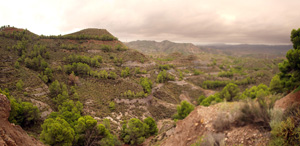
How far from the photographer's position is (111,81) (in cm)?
5281

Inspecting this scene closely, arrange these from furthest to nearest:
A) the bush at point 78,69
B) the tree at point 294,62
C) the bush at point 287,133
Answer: the bush at point 78,69 < the tree at point 294,62 < the bush at point 287,133

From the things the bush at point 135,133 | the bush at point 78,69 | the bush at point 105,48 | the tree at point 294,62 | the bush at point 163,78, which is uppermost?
the bush at point 105,48

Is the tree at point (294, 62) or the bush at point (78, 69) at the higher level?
the tree at point (294, 62)

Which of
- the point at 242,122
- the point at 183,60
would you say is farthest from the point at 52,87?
the point at 183,60

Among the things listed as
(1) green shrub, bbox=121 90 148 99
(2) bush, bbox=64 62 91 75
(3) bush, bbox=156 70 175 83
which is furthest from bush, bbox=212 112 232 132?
(3) bush, bbox=156 70 175 83

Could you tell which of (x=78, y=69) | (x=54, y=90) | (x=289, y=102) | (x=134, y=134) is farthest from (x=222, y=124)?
(x=78, y=69)

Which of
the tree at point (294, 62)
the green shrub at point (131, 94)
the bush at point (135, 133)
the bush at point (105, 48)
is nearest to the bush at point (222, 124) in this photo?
the tree at point (294, 62)

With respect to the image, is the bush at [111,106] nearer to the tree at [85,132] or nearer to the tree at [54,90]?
the tree at [54,90]

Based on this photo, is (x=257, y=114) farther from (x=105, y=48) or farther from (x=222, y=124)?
(x=105, y=48)

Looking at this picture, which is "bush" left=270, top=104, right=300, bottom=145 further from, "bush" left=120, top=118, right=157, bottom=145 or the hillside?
"bush" left=120, top=118, right=157, bottom=145

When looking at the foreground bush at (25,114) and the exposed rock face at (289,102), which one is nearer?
the exposed rock face at (289,102)

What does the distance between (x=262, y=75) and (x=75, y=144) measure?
127500 millimetres

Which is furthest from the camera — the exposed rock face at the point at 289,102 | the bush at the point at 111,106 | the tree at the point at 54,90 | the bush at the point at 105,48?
the bush at the point at 105,48

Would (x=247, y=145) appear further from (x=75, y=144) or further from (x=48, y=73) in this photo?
(x=48, y=73)
